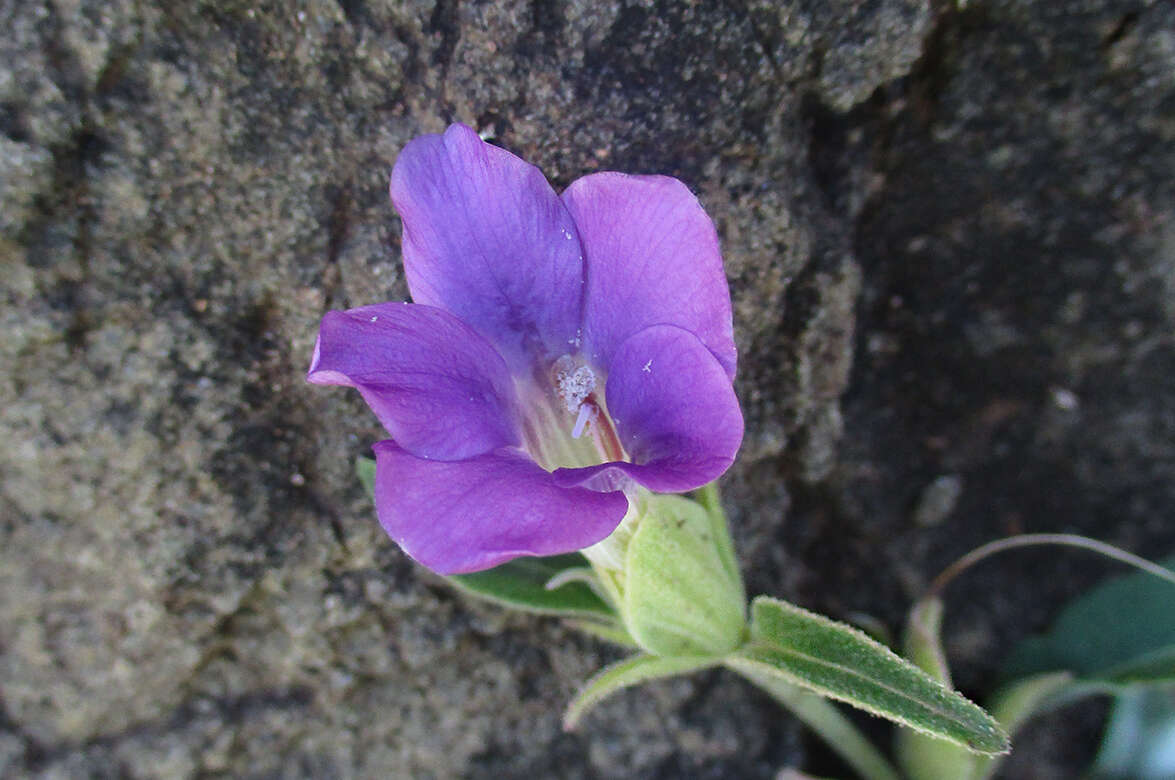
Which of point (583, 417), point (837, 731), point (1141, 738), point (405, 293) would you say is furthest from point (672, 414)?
point (1141, 738)

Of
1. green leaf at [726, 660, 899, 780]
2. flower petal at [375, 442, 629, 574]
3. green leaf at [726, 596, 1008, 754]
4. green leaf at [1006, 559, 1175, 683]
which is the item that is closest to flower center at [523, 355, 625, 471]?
flower petal at [375, 442, 629, 574]

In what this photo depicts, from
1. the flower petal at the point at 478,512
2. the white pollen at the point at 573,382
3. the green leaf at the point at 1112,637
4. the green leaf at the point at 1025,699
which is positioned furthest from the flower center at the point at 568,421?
the green leaf at the point at 1112,637

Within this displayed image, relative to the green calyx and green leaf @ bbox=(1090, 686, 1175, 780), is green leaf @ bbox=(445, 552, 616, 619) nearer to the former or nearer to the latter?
the green calyx

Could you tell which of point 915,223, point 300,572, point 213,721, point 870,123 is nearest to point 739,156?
point 870,123

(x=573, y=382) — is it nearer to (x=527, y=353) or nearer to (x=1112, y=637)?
(x=527, y=353)

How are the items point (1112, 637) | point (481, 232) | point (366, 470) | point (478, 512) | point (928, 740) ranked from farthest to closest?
point (1112, 637), point (928, 740), point (366, 470), point (481, 232), point (478, 512)
